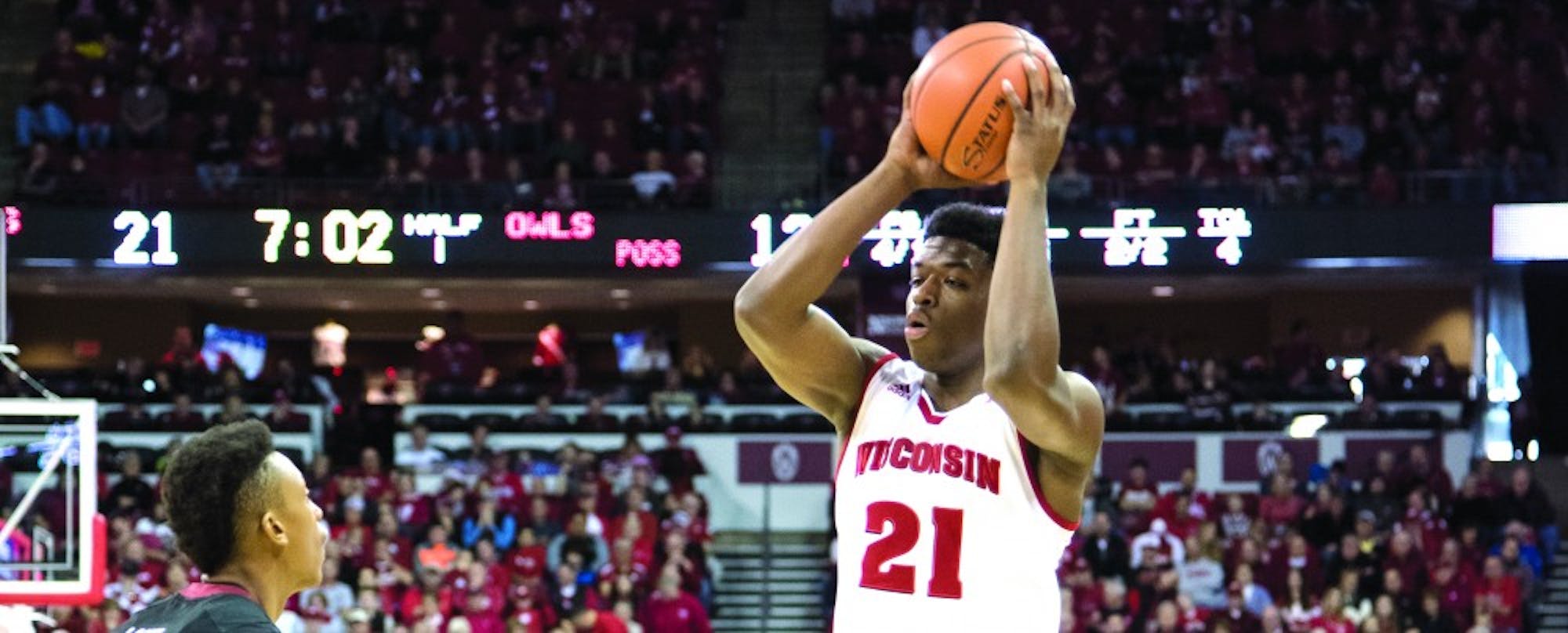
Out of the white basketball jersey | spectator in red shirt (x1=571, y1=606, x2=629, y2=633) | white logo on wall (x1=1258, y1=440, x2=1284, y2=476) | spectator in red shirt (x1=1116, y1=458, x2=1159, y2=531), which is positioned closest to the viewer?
the white basketball jersey

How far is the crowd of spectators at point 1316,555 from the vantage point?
14203 mm

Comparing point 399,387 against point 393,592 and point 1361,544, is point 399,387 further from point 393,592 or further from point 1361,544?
point 1361,544

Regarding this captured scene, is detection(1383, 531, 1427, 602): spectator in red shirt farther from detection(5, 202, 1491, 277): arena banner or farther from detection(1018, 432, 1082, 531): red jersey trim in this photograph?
detection(1018, 432, 1082, 531): red jersey trim

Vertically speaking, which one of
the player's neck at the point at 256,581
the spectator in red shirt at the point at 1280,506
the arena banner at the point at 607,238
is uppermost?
the arena banner at the point at 607,238

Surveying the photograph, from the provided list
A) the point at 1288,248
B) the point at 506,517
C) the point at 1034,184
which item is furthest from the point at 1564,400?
the point at 1034,184

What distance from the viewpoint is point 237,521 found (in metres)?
3.28

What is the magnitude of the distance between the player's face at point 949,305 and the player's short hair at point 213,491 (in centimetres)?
112

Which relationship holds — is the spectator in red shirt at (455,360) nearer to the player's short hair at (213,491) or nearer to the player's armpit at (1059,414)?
the player's short hair at (213,491)

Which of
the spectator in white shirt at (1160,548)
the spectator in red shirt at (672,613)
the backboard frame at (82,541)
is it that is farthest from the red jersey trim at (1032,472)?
the spectator in white shirt at (1160,548)

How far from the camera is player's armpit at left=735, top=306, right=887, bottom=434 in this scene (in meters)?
3.55

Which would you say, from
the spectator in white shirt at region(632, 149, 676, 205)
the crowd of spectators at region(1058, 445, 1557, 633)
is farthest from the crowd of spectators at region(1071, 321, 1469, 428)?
the spectator in white shirt at region(632, 149, 676, 205)

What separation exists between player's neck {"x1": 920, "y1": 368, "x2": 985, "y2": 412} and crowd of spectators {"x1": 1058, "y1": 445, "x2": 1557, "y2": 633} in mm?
10371

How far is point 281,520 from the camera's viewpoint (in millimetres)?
3324

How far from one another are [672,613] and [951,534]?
10861mm
